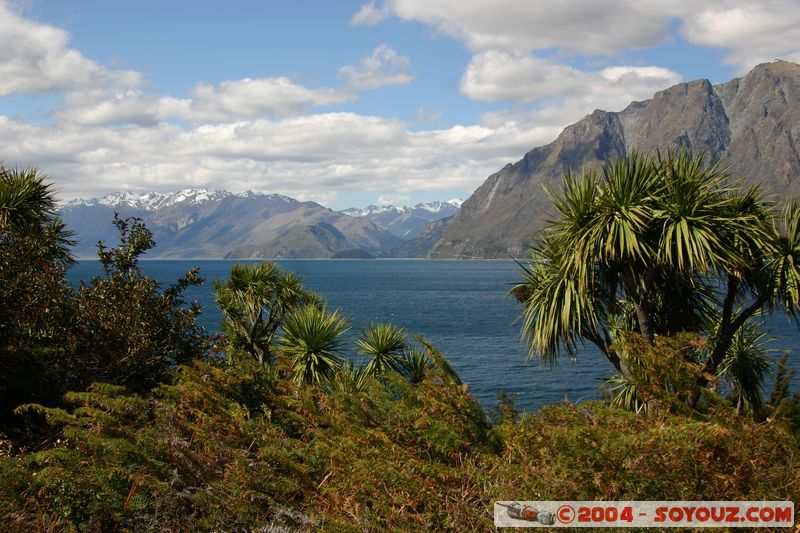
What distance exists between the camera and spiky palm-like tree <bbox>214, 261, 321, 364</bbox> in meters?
18.0

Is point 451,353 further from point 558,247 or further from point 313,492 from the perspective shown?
point 313,492

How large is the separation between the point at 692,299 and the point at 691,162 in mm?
2326

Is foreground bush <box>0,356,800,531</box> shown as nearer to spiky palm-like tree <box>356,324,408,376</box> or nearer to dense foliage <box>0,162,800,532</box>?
dense foliage <box>0,162,800,532</box>

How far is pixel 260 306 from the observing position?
19016mm

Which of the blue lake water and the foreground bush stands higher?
the foreground bush

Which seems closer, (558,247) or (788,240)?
(788,240)

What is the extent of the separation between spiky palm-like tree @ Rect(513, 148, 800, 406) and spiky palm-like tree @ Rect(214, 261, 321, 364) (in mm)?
8856

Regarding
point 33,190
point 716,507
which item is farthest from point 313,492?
point 33,190

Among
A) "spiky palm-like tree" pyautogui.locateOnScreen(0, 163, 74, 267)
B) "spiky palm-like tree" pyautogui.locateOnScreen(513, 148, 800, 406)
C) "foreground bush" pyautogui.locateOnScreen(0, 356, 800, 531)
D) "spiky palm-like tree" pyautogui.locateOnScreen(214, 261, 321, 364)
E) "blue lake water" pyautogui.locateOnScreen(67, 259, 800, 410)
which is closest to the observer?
"foreground bush" pyautogui.locateOnScreen(0, 356, 800, 531)

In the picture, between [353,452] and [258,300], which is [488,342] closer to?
[258,300]

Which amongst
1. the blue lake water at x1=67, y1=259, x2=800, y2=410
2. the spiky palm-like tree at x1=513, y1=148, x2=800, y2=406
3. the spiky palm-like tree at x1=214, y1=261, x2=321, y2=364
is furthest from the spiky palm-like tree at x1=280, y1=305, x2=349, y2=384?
the spiky palm-like tree at x1=513, y1=148, x2=800, y2=406

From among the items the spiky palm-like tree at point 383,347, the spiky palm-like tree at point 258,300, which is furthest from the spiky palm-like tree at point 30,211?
the spiky palm-like tree at point 383,347

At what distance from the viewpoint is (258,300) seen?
18.9 meters

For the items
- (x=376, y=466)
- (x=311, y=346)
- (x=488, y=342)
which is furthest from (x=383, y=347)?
(x=488, y=342)
